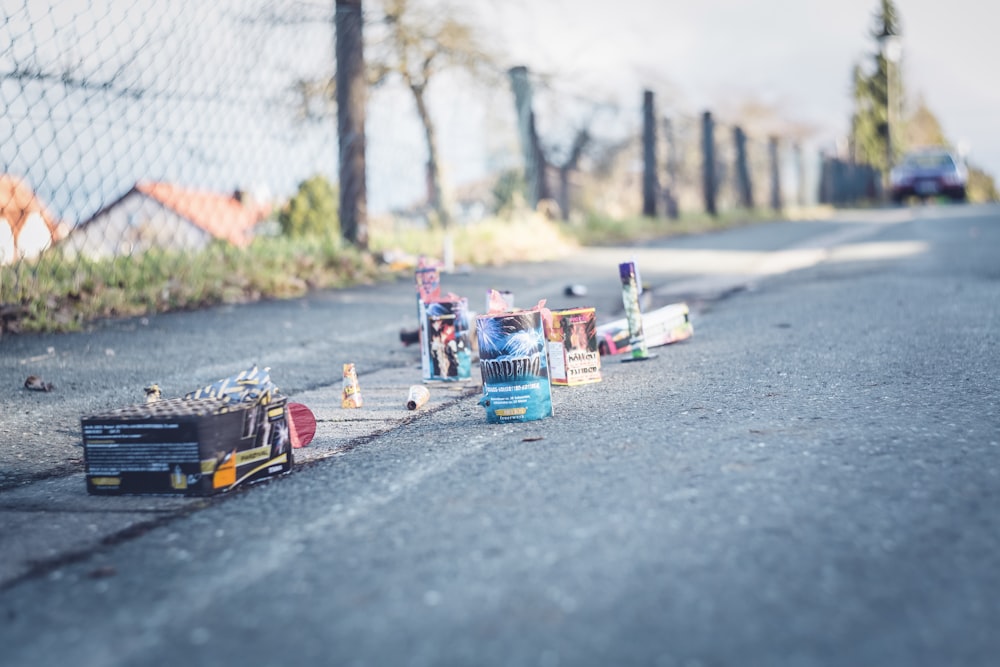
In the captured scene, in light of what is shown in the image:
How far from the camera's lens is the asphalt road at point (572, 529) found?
63.2 inches

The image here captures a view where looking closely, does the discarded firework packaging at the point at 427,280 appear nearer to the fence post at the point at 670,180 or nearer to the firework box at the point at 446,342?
the firework box at the point at 446,342

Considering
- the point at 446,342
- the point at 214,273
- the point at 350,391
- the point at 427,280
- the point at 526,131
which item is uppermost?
the point at 526,131

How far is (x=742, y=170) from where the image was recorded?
23203 millimetres

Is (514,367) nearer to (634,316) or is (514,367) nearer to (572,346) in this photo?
(572,346)

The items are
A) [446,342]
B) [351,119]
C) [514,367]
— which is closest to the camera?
[514,367]

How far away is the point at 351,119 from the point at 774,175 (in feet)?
66.7

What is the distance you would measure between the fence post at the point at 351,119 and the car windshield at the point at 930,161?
29543 mm

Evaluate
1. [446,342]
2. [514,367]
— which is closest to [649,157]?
[446,342]

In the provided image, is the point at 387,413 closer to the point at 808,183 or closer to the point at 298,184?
the point at 298,184

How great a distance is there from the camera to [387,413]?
3.60 metres

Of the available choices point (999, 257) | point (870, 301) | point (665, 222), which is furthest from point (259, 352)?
point (665, 222)

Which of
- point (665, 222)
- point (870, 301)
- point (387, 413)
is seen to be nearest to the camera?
point (387, 413)

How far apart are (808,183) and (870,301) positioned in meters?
27.1

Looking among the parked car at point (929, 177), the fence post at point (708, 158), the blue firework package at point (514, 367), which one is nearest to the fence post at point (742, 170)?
the fence post at point (708, 158)
